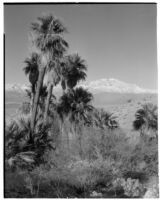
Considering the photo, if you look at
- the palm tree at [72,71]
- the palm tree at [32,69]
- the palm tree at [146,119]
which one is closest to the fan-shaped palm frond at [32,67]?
the palm tree at [32,69]

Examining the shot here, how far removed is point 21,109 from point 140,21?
102 inches

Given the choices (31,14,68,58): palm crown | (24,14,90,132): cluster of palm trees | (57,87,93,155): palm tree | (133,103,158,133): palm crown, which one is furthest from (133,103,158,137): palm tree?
(31,14,68,58): palm crown

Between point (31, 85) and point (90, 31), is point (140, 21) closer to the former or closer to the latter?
point (90, 31)

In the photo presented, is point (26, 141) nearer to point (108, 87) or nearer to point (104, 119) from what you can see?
point (104, 119)

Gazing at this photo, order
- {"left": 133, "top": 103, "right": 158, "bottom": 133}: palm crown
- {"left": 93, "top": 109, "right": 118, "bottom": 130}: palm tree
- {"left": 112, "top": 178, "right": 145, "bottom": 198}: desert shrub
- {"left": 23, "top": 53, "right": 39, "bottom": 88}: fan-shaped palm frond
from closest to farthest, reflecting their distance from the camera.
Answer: {"left": 112, "top": 178, "right": 145, "bottom": 198}: desert shrub → {"left": 23, "top": 53, "right": 39, "bottom": 88}: fan-shaped palm frond → {"left": 133, "top": 103, "right": 158, "bottom": 133}: palm crown → {"left": 93, "top": 109, "right": 118, "bottom": 130}: palm tree

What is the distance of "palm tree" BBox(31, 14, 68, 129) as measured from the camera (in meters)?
6.69

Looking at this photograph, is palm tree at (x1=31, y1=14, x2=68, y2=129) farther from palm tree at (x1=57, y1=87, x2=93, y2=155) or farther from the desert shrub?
the desert shrub

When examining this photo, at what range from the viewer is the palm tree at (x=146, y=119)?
6718 millimetres

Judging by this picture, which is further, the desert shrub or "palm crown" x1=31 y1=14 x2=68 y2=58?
"palm crown" x1=31 y1=14 x2=68 y2=58

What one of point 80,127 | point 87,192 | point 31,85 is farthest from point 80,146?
point 31,85

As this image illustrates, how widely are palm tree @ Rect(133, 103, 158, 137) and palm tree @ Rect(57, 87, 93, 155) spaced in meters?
0.93

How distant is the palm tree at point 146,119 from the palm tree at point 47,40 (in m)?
1.74

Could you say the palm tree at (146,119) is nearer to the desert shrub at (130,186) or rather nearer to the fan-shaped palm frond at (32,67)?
the desert shrub at (130,186)

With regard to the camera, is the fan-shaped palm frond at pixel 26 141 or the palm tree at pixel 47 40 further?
the palm tree at pixel 47 40
